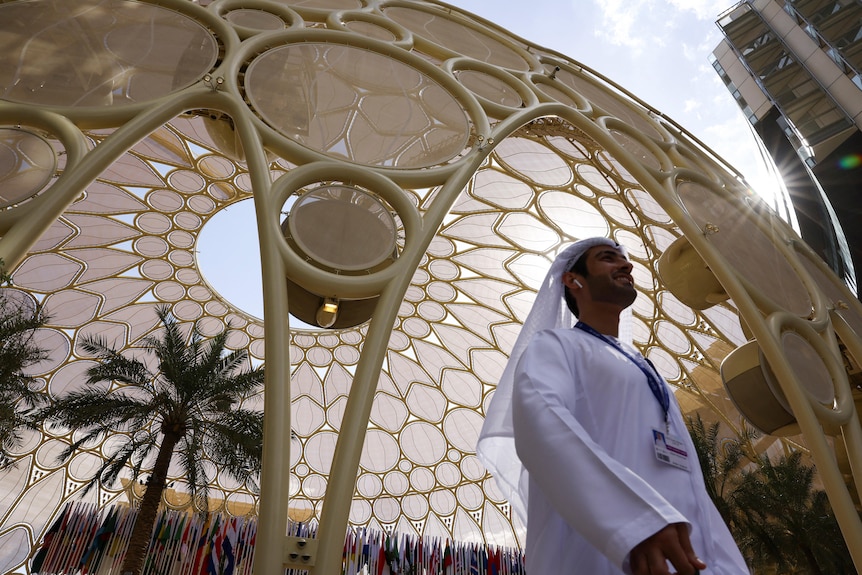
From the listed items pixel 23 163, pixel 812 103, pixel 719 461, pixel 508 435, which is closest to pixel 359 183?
pixel 23 163

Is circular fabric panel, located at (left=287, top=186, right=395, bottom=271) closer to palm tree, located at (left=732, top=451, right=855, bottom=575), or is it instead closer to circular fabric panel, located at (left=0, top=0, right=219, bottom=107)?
circular fabric panel, located at (left=0, top=0, right=219, bottom=107)

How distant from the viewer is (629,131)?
36.3ft

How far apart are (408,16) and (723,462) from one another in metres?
21.0

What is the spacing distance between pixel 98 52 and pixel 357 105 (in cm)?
320

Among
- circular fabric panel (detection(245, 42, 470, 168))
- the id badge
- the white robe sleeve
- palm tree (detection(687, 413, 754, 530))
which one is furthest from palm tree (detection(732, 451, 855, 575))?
the white robe sleeve

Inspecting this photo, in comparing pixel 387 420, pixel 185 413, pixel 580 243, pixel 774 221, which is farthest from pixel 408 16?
pixel 387 420

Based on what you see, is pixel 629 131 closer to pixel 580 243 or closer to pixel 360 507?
pixel 580 243

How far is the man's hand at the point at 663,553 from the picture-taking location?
1829 mm

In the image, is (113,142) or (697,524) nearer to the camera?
(697,524)

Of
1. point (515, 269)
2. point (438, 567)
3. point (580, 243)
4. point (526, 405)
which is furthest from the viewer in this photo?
point (438, 567)

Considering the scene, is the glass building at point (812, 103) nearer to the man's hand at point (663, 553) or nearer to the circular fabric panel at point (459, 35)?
the circular fabric panel at point (459, 35)

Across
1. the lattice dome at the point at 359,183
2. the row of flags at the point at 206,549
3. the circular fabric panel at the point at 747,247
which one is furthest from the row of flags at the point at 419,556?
the circular fabric panel at the point at 747,247

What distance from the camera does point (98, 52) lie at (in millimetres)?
6934

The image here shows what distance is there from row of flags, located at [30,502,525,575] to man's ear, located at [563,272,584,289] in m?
26.0
